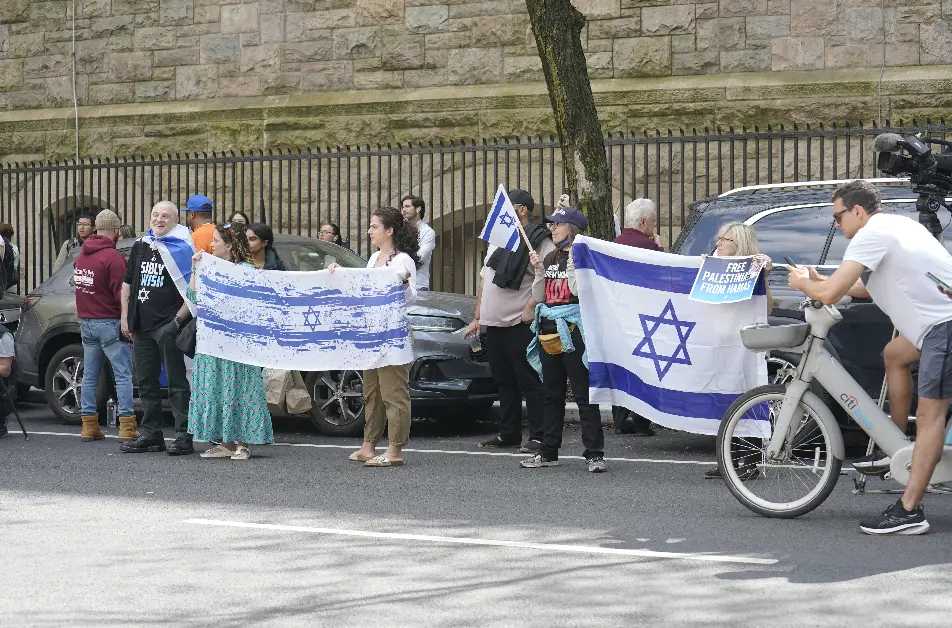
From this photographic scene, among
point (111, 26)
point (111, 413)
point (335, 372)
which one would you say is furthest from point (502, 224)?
point (111, 26)

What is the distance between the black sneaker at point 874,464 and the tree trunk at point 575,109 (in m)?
6.04

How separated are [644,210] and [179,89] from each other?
11744mm

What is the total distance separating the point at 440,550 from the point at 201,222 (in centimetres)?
626

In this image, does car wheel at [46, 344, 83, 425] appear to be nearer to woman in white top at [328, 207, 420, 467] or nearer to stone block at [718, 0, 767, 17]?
woman in white top at [328, 207, 420, 467]

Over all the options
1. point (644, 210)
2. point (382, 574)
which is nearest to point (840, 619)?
point (382, 574)

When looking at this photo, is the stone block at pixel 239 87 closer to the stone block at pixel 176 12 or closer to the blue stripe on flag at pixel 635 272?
the stone block at pixel 176 12

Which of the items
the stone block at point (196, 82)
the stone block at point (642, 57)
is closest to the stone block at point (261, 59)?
the stone block at point (196, 82)

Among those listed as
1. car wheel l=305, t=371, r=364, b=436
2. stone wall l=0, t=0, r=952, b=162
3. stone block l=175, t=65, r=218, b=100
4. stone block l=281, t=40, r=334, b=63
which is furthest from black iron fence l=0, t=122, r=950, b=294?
car wheel l=305, t=371, r=364, b=436

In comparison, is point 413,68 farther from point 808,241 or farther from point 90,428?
point 808,241

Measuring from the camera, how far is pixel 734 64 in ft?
58.2

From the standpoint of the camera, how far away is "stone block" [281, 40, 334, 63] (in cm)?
2009

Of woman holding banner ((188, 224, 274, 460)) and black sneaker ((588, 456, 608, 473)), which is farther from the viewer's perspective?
woman holding banner ((188, 224, 274, 460))

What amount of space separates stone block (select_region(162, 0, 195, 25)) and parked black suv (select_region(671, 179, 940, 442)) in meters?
12.0

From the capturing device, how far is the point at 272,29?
20344 millimetres
